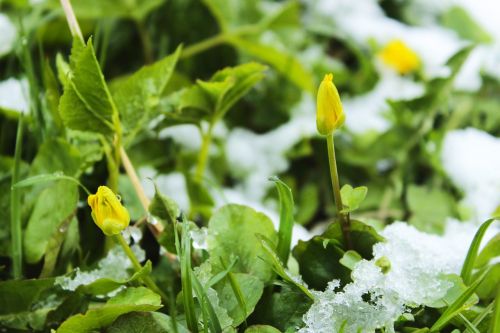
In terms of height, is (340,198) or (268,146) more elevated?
(340,198)

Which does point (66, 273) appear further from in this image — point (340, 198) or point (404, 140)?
point (404, 140)

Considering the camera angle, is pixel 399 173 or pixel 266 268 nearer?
pixel 266 268

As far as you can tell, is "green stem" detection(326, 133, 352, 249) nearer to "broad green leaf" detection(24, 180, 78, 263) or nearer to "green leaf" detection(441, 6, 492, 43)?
"broad green leaf" detection(24, 180, 78, 263)

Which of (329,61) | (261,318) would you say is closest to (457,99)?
(329,61)

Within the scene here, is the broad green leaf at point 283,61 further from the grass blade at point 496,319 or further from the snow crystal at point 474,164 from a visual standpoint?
the grass blade at point 496,319

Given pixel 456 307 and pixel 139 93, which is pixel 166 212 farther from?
pixel 456 307

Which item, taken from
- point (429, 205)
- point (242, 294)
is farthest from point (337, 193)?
point (429, 205)

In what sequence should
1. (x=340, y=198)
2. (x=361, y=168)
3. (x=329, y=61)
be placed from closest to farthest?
1. (x=340, y=198)
2. (x=361, y=168)
3. (x=329, y=61)

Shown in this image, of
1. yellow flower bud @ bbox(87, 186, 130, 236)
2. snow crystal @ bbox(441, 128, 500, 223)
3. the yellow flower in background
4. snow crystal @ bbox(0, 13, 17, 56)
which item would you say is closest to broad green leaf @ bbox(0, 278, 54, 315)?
yellow flower bud @ bbox(87, 186, 130, 236)
